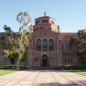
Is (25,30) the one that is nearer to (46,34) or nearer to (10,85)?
(46,34)

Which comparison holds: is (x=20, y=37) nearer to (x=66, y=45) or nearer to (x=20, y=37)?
(x=20, y=37)

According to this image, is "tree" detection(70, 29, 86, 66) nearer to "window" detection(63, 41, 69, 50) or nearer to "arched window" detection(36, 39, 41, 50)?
"window" detection(63, 41, 69, 50)

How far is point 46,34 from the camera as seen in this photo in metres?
77.6

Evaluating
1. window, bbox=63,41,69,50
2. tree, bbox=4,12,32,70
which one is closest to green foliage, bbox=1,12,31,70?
tree, bbox=4,12,32,70

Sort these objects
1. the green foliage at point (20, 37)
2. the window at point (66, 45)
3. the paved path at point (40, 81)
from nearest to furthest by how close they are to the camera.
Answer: the paved path at point (40, 81) → the green foliage at point (20, 37) → the window at point (66, 45)

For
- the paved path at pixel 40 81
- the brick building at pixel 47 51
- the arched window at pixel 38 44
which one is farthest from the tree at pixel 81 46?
the paved path at pixel 40 81

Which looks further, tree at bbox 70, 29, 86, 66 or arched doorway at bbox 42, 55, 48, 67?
arched doorway at bbox 42, 55, 48, 67

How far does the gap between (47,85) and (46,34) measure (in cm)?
5661

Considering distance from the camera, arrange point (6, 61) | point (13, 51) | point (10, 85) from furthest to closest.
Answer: point (6, 61), point (13, 51), point (10, 85)

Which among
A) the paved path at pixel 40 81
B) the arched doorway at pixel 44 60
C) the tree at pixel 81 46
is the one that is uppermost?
the tree at pixel 81 46

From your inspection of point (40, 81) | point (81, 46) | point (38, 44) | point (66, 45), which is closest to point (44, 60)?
point (38, 44)

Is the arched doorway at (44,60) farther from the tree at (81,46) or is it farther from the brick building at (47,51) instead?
the tree at (81,46)

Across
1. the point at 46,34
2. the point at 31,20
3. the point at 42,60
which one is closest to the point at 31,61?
the point at 42,60

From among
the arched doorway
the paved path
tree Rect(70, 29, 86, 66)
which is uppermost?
tree Rect(70, 29, 86, 66)
